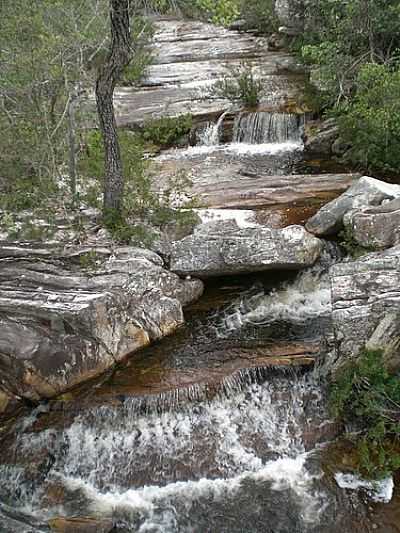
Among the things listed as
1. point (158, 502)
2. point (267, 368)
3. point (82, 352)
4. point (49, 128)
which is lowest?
point (158, 502)

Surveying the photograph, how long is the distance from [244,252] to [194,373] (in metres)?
2.26

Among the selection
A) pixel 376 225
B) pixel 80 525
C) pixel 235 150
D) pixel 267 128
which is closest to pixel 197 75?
pixel 267 128

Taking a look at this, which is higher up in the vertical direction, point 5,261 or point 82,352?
point 5,261

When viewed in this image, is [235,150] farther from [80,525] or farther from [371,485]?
[80,525]

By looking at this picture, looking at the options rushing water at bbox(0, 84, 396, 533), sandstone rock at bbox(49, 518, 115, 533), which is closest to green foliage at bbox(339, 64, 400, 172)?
rushing water at bbox(0, 84, 396, 533)

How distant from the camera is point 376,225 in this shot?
8.65 metres

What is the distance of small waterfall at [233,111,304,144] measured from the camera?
1493cm

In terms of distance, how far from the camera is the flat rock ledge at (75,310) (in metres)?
6.71

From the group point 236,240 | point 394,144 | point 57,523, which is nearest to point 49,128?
point 236,240

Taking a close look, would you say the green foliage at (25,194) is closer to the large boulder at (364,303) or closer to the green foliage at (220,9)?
the green foliage at (220,9)

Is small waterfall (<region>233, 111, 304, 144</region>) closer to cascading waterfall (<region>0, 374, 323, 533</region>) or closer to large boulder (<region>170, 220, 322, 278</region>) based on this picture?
large boulder (<region>170, 220, 322, 278</region>)

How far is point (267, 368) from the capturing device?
7203mm

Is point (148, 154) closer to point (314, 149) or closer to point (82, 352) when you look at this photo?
point (314, 149)

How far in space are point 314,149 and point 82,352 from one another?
30.8ft
